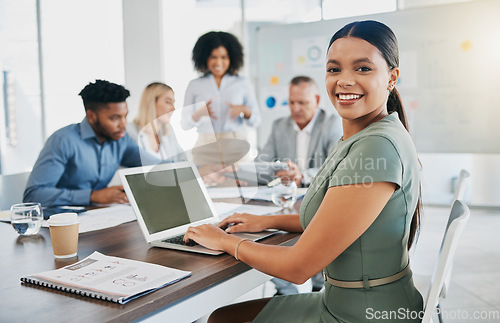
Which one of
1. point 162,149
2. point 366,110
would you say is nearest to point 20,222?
point 162,149

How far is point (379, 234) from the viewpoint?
1.06 m

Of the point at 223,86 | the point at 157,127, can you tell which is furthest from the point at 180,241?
the point at 223,86

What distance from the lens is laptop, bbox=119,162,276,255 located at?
4.32 ft

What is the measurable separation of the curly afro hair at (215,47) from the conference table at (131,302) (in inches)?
94.4

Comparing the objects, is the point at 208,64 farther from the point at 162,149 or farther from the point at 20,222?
the point at 20,222

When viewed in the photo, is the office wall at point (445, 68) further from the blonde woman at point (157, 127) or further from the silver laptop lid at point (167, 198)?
the silver laptop lid at point (167, 198)

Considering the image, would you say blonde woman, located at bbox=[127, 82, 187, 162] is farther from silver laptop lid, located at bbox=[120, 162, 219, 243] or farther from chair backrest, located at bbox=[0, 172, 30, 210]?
chair backrest, located at bbox=[0, 172, 30, 210]

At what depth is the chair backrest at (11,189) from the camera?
8.55 feet

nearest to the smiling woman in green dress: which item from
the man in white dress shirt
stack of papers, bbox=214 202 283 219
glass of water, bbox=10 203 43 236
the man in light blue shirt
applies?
stack of papers, bbox=214 202 283 219

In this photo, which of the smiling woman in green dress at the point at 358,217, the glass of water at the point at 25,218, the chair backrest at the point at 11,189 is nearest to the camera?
the smiling woman in green dress at the point at 358,217

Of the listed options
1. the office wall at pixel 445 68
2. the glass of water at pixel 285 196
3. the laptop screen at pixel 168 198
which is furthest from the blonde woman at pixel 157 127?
the office wall at pixel 445 68

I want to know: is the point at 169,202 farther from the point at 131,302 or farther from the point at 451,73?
the point at 451,73

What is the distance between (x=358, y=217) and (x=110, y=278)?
0.54 metres

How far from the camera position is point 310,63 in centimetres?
502
